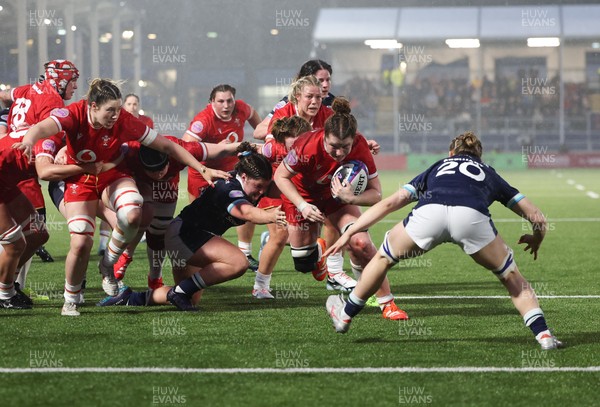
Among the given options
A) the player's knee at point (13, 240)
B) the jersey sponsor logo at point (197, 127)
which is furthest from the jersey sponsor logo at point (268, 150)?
the jersey sponsor logo at point (197, 127)

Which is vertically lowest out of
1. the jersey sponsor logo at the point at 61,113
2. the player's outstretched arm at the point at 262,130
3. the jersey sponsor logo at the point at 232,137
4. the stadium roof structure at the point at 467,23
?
the jersey sponsor logo at the point at 232,137

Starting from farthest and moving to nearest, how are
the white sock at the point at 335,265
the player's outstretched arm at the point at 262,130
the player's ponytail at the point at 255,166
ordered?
the player's outstretched arm at the point at 262,130 → the white sock at the point at 335,265 → the player's ponytail at the point at 255,166

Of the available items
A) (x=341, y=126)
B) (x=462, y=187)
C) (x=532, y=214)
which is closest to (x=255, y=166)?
(x=341, y=126)

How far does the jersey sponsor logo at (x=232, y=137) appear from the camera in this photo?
1072 cm

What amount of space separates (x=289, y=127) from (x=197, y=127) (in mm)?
3247

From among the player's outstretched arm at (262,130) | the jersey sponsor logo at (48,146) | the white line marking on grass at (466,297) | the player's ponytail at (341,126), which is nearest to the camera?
the player's ponytail at (341,126)

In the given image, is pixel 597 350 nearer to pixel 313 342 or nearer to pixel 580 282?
pixel 313 342

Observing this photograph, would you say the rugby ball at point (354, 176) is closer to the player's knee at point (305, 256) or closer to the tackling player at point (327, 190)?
the tackling player at point (327, 190)

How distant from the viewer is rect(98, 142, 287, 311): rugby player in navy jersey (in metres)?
6.82

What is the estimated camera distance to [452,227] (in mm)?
5555

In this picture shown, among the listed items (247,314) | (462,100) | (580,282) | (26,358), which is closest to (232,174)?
(247,314)

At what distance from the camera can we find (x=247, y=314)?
7.04 metres

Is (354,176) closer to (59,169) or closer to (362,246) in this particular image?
(362,246)

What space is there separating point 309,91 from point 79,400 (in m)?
3.83
